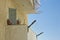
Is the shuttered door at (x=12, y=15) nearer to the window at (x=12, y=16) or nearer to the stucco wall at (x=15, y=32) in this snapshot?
the window at (x=12, y=16)

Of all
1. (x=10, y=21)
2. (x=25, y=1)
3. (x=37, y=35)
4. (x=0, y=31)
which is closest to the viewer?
(x=0, y=31)

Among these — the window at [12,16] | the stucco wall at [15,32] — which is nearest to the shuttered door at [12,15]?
the window at [12,16]

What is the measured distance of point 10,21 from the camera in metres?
5.24

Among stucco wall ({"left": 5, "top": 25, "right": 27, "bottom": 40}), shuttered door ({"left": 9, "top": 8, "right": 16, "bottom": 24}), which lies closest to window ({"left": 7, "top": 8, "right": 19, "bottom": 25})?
shuttered door ({"left": 9, "top": 8, "right": 16, "bottom": 24})

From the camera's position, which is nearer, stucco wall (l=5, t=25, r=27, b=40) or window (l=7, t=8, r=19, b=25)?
stucco wall (l=5, t=25, r=27, b=40)

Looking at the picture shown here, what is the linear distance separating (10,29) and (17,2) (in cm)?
128

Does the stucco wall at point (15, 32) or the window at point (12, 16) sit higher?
the window at point (12, 16)

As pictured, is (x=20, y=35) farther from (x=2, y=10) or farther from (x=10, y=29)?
(x=2, y=10)

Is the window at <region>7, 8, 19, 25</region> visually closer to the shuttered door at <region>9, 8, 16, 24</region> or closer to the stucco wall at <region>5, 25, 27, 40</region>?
the shuttered door at <region>9, 8, 16, 24</region>

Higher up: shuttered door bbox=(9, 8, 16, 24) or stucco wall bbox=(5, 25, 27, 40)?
shuttered door bbox=(9, 8, 16, 24)

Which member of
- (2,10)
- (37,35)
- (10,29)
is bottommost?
(37,35)

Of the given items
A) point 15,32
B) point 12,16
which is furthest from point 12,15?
point 15,32

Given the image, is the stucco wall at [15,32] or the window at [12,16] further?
the window at [12,16]

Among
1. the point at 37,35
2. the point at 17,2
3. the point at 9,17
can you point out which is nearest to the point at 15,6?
the point at 17,2
